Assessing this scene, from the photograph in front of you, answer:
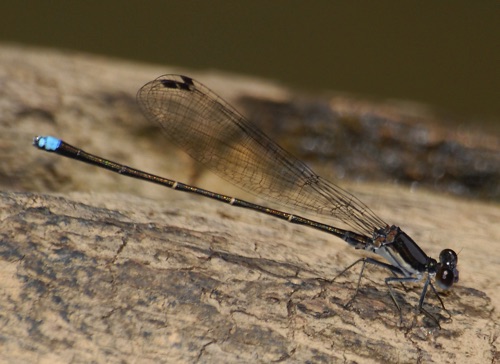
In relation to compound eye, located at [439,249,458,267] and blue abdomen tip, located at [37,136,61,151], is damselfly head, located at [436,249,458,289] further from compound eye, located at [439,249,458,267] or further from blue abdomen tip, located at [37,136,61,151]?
blue abdomen tip, located at [37,136,61,151]

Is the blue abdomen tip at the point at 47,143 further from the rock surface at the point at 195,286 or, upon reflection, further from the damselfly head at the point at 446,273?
the damselfly head at the point at 446,273

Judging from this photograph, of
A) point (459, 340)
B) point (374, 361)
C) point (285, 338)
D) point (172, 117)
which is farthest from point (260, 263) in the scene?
point (172, 117)

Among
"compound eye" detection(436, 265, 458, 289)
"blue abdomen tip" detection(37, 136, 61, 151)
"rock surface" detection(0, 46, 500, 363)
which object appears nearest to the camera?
"rock surface" detection(0, 46, 500, 363)

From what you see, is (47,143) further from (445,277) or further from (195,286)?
(445,277)

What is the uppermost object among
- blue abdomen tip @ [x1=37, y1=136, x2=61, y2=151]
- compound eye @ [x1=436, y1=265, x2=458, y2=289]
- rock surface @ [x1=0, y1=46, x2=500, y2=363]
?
blue abdomen tip @ [x1=37, y1=136, x2=61, y2=151]

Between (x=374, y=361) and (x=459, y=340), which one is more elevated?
(x=459, y=340)

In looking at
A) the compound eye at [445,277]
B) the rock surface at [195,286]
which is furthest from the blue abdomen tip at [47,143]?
the compound eye at [445,277]

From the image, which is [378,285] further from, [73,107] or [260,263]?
[73,107]

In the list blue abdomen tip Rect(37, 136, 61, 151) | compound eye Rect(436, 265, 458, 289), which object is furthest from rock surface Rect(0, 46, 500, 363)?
blue abdomen tip Rect(37, 136, 61, 151)
